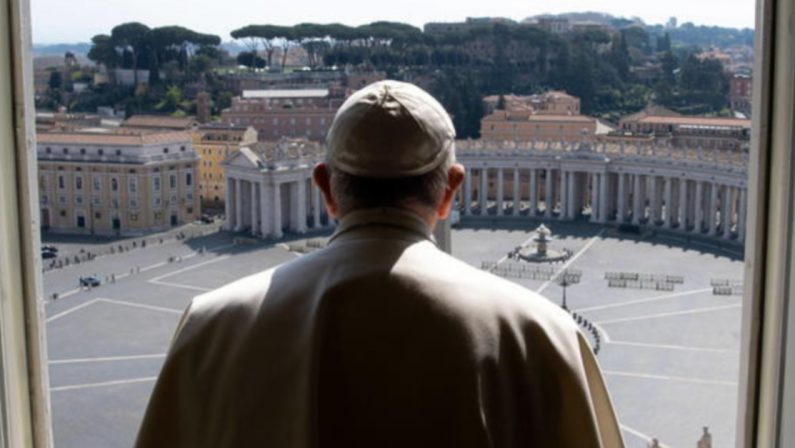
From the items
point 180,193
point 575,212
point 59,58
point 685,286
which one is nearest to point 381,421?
point 685,286

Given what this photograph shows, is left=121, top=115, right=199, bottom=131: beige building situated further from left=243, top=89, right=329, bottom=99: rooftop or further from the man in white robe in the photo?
the man in white robe

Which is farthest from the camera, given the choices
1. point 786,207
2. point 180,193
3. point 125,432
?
point 180,193

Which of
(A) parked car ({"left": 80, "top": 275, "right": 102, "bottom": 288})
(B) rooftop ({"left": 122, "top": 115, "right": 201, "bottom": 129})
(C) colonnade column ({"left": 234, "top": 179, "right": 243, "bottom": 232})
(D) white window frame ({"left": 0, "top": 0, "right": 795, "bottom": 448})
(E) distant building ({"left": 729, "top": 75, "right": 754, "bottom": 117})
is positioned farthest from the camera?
(E) distant building ({"left": 729, "top": 75, "right": 754, "bottom": 117})

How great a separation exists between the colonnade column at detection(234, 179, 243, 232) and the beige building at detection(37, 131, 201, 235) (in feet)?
2.65

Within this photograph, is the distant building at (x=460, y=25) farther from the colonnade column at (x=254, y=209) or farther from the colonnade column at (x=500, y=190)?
the colonnade column at (x=254, y=209)

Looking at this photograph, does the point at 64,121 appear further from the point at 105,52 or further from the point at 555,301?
the point at 555,301

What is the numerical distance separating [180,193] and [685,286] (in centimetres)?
830

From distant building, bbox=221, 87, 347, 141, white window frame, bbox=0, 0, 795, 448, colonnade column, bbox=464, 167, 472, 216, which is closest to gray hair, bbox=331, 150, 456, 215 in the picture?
white window frame, bbox=0, 0, 795, 448

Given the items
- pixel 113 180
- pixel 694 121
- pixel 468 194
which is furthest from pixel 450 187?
pixel 694 121

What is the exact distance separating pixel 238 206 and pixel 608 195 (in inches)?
265

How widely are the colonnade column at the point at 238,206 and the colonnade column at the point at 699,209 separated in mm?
7687

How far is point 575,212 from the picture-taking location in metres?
19.2

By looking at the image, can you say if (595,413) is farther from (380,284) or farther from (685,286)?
(685,286)

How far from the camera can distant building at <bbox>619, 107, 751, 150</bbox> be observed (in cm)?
1915
